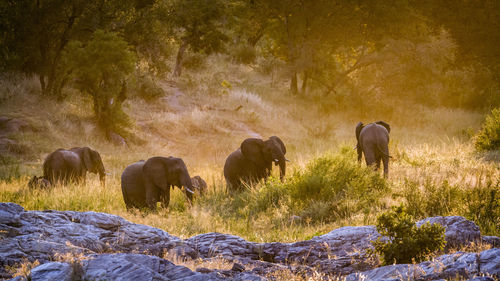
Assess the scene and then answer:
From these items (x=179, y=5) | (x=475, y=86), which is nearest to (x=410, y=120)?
(x=475, y=86)

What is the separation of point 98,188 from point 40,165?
22.6ft

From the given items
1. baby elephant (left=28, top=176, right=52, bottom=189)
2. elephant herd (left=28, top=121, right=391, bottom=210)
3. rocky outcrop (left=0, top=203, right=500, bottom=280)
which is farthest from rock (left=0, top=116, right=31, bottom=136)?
rocky outcrop (left=0, top=203, right=500, bottom=280)

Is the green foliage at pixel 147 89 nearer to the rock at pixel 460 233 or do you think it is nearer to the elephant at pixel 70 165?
the elephant at pixel 70 165

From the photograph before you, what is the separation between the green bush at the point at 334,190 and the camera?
28.9ft

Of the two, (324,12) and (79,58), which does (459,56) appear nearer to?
(324,12)

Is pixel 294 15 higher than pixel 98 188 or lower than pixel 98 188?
higher

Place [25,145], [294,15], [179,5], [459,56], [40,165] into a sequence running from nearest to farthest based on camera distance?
[40,165] → [25,145] → [179,5] → [294,15] → [459,56]

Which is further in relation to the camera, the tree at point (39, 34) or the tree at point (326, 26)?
the tree at point (326, 26)

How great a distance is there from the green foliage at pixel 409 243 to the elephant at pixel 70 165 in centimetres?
932

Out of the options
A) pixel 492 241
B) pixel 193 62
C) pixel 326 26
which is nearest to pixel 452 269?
pixel 492 241

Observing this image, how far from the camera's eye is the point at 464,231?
550 centimetres

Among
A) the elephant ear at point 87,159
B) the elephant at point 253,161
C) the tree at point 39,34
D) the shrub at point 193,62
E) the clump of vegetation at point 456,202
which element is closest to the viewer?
the clump of vegetation at point 456,202

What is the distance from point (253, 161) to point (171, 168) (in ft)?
9.17

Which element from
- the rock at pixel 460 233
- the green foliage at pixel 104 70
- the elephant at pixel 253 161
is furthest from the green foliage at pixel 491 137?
the green foliage at pixel 104 70
